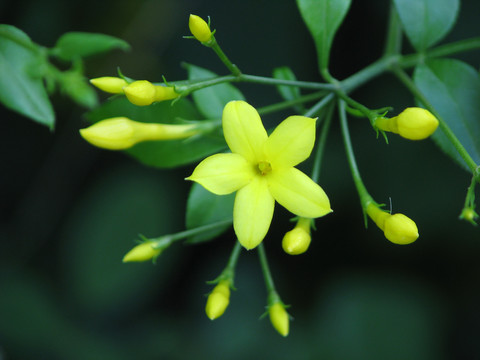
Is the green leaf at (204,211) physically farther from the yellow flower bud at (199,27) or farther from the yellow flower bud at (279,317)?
the yellow flower bud at (199,27)

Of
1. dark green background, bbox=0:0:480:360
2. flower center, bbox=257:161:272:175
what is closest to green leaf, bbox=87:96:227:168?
flower center, bbox=257:161:272:175

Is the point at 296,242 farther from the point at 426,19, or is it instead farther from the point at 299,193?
the point at 426,19

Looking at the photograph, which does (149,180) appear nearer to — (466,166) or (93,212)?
(93,212)

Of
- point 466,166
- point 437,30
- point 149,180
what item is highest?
point 437,30

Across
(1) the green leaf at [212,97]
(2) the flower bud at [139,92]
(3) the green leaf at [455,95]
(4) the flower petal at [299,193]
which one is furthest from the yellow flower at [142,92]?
(3) the green leaf at [455,95]

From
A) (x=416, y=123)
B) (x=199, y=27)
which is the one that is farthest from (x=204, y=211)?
(x=416, y=123)

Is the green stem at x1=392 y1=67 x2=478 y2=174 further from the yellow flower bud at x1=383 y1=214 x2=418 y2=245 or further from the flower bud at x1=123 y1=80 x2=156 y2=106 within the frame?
the flower bud at x1=123 y1=80 x2=156 y2=106

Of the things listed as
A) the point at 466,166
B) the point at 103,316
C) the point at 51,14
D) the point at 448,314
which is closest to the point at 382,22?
the point at 466,166
